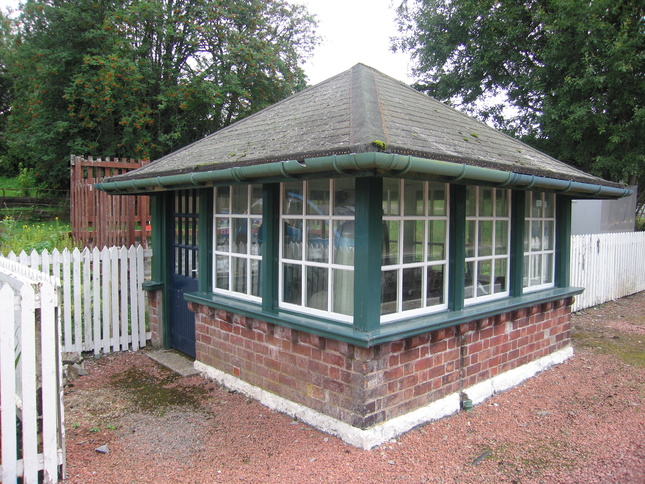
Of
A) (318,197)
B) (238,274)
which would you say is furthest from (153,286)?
(318,197)

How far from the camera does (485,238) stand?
5.47 m

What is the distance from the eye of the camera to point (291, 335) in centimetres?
472

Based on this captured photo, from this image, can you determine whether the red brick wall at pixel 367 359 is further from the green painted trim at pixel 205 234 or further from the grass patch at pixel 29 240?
the grass patch at pixel 29 240

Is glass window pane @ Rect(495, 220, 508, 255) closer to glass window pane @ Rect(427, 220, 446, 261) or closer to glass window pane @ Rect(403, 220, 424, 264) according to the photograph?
glass window pane @ Rect(427, 220, 446, 261)

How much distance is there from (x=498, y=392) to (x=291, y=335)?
2.62 metres

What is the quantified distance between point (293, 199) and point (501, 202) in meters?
2.61

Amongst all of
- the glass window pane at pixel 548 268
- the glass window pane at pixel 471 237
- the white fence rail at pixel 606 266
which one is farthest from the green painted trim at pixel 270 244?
the white fence rail at pixel 606 266

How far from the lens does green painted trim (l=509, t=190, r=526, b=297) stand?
573cm

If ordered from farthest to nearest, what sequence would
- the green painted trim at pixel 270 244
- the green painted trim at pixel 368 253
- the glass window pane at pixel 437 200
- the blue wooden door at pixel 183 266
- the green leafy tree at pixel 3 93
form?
the green leafy tree at pixel 3 93 → the blue wooden door at pixel 183 266 → the green painted trim at pixel 270 244 → the glass window pane at pixel 437 200 → the green painted trim at pixel 368 253

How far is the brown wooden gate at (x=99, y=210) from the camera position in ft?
27.8

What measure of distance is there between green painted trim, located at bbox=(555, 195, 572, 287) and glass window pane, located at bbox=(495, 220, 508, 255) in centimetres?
144

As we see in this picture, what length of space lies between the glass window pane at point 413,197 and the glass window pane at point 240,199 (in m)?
1.89

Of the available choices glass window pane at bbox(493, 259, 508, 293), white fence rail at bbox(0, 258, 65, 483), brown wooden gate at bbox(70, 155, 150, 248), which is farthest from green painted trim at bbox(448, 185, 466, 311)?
brown wooden gate at bbox(70, 155, 150, 248)

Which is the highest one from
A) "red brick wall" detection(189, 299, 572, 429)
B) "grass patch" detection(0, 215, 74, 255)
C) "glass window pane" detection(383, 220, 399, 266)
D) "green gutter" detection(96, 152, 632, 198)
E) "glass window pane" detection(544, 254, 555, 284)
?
"green gutter" detection(96, 152, 632, 198)
